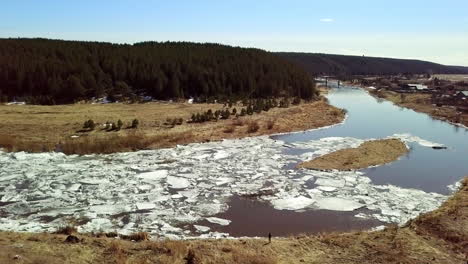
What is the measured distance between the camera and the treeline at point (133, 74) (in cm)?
6162

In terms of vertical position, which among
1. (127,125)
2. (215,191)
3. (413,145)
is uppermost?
(127,125)

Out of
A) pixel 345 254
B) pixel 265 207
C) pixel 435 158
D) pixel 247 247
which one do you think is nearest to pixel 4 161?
pixel 265 207

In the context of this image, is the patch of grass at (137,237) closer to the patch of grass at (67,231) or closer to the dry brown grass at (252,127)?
the patch of grass at (67,231)

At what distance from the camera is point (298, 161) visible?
99.9 ft

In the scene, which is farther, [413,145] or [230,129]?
[230,129]

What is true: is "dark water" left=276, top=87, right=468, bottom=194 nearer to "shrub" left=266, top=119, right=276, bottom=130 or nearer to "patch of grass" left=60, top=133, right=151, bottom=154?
"shrub" left=266, top=119, right=276, bottom=130

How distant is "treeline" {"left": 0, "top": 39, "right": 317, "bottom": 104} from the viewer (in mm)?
61625

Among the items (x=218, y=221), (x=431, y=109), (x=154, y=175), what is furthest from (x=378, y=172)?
(x=431, y=109)

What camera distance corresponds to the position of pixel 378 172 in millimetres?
28047

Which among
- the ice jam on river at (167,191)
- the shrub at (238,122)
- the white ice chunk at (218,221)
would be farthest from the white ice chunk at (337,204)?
the shrub at (238,122)

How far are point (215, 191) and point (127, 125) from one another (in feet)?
67.1

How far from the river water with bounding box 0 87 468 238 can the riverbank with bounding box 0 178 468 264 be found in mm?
1574

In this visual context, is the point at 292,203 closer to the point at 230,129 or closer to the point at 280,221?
the point at 280,221

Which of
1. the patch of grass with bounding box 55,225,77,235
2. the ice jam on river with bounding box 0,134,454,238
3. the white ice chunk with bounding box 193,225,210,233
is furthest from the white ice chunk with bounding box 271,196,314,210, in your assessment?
the patch of grass with bounding box 55,225,77,235
